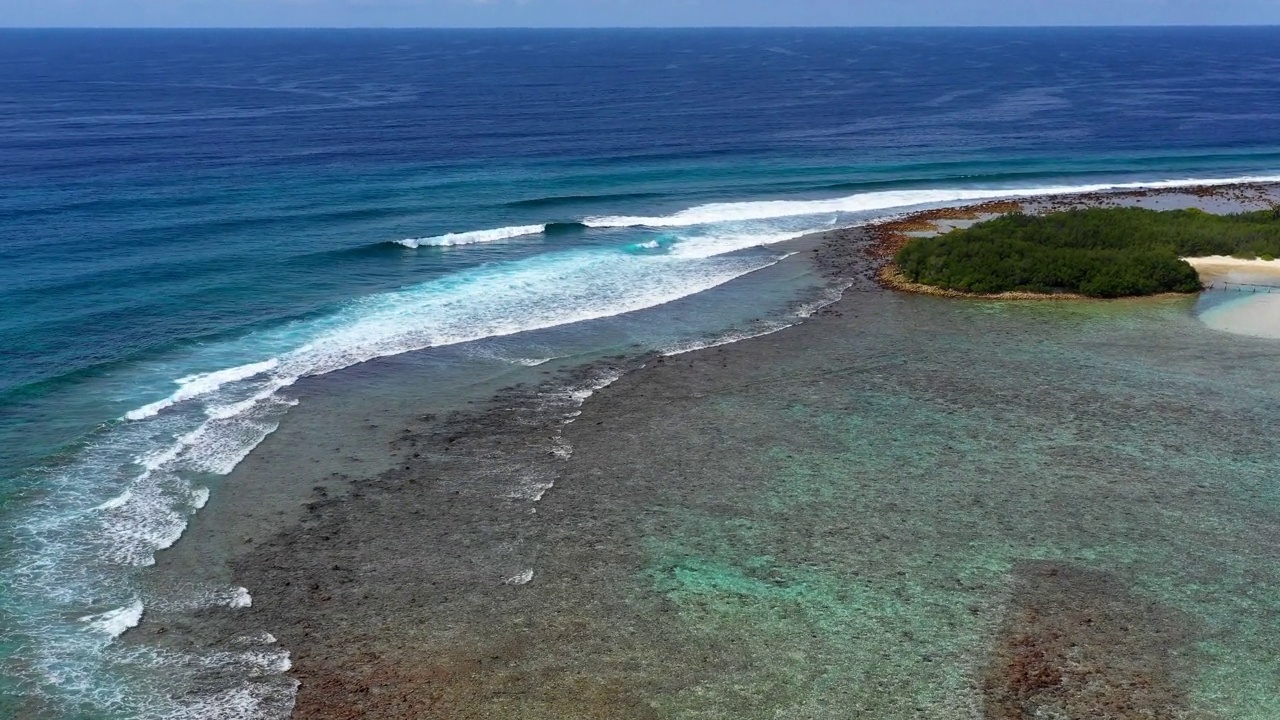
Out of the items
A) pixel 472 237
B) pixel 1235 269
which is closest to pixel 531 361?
pixel 472 237

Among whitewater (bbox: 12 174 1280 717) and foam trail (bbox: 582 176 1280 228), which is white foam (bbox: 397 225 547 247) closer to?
whitewater (bbox: 12 174 1280 717)

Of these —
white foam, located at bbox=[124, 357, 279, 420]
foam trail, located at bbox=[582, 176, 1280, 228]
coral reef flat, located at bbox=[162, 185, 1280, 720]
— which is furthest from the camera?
foam trail, located at bbox=[582, 176, 1280, 228]

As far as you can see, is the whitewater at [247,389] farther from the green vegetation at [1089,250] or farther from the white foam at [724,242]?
the green vegetation at [1089,250]

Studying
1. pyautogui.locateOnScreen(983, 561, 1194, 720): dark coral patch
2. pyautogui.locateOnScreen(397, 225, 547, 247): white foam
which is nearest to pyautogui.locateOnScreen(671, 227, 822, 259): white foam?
pyautogui.locateOnScreen(397, 225, 547, 247): white foam

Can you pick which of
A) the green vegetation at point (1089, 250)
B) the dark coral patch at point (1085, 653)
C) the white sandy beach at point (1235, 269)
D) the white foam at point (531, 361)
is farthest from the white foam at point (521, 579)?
the white sandy beach at point (1235, 269)

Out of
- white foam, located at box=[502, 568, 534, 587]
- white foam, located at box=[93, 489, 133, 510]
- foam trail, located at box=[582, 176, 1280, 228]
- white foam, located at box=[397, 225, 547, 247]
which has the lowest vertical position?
white foam, located at box=[502, 568, 534, 587]

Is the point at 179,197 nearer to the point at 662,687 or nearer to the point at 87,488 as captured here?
the point at 87,488

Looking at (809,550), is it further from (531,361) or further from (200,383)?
(200,383)
